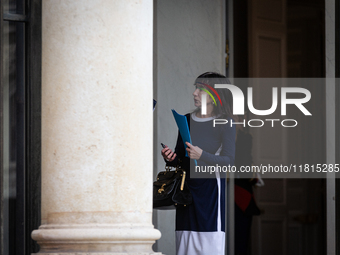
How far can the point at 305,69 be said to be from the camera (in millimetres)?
7551

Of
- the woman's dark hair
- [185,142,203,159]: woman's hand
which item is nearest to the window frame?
[185,142,203,159]: woman's hand

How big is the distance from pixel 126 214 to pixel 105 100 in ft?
1.95

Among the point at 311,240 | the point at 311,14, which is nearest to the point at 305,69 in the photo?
the point at 311,14

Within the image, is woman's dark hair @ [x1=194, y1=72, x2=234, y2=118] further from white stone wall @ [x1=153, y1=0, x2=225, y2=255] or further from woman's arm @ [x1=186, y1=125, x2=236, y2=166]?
white stone wall @ [x1=153, y1=0, x2=225, y2=255]

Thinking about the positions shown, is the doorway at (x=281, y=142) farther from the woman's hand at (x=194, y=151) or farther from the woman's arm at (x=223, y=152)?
the woman's hand at (x=194, y=151)

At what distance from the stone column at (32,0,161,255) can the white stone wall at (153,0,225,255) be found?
2431 mm

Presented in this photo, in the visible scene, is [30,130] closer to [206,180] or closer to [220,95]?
[206,180]

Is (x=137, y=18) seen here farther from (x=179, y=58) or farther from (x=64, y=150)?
(x=179, y=58)

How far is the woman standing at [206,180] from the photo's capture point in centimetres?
327

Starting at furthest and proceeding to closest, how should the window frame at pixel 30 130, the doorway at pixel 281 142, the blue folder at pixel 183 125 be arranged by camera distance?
the doorway at pixel 281 142, the blue folder at pixel 183 125, the window frame at pixel 30 130

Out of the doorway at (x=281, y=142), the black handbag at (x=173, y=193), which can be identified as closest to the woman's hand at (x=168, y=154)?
the black handbag at (x=173, y=193)

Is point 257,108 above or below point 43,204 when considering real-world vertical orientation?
above

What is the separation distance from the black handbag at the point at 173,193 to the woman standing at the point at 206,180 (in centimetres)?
5

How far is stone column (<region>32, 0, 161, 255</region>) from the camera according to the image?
8.37 feet
